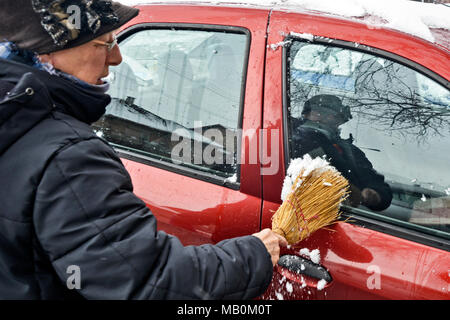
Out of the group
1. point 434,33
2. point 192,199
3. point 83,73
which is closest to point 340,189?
point 192,199

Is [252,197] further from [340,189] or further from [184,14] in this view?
[184,14]

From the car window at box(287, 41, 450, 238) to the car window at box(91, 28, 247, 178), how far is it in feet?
0.93

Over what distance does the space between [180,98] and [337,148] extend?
0.78 m

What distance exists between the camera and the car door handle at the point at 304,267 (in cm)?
156

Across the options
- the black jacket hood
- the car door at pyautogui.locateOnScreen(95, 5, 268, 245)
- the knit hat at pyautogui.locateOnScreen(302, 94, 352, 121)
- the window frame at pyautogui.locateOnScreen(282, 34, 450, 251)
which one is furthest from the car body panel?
the black jacket hood

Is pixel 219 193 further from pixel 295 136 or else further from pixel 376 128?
pixel 376 128

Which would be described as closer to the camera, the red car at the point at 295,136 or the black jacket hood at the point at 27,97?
the black jacket hood at the point at 27,97

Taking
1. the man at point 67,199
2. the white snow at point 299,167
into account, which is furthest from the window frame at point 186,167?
the man at point 67,199

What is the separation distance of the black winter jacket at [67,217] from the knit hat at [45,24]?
95 millimetres

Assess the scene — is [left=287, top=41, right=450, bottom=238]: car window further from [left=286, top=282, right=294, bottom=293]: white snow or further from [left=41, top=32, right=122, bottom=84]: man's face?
[left=41, top=32, right=122, bottom=84]: man's face

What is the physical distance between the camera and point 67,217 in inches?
39.2

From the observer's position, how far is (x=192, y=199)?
178 centimetres

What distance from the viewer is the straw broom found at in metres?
1.59

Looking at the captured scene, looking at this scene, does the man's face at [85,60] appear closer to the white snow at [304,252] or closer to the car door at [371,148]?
the car door at [371,148]
